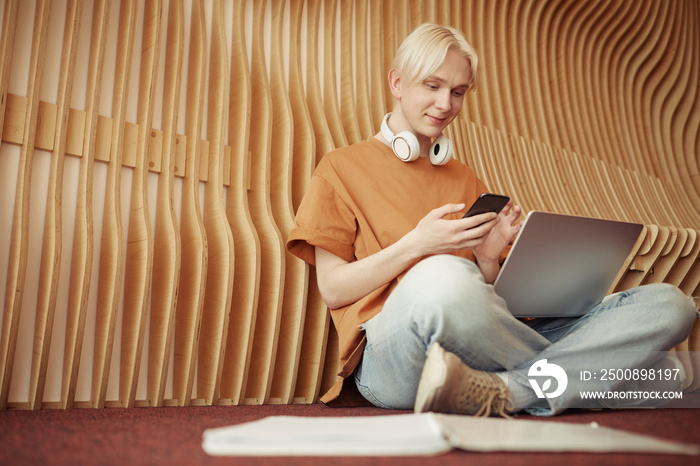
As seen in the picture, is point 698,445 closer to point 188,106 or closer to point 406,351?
point 406,351

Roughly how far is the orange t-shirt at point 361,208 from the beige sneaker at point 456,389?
0.36 metres

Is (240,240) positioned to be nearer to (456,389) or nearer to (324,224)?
(324,224)

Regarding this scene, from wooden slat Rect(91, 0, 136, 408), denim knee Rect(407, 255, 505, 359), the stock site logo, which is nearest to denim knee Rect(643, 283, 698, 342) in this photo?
the stock site logo

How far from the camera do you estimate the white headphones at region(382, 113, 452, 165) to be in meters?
1.71

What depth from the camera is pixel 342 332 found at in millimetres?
1576

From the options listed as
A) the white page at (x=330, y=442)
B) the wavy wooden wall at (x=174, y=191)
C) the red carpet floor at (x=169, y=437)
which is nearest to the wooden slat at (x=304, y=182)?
the wavy wooden wall at (x=174, y=191)

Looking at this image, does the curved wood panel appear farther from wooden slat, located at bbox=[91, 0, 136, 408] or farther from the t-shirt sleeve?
the t-shirt sleeve

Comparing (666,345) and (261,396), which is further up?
(666,345)

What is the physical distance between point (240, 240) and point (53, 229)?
0.55 m

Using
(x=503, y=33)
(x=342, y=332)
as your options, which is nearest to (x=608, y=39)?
(x=503, y=33)

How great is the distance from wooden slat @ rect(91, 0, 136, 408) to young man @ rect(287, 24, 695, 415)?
0.49 meters

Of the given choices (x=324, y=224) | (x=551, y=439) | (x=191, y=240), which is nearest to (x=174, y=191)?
(x=191, y=240)

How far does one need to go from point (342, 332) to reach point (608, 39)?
3526mm

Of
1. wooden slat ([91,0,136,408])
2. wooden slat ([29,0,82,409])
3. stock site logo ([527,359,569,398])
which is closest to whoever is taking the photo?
stock site logo ([527,359,569,398])
